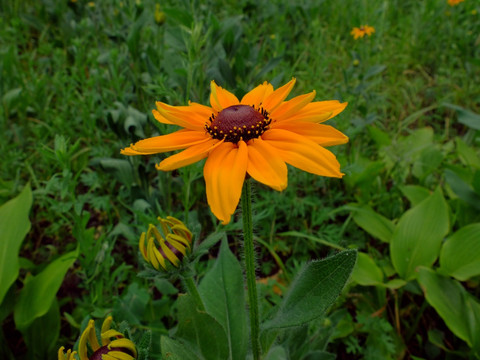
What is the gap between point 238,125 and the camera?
3.18ft

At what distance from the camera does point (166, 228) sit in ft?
3.48

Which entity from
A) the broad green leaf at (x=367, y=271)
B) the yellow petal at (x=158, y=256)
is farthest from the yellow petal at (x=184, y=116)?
the broad green leaf at (x=367, y=271)

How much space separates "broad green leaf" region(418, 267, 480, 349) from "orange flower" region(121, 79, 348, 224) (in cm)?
91

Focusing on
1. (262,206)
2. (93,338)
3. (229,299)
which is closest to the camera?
(93,338)

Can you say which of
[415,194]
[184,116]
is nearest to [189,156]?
[184,116]

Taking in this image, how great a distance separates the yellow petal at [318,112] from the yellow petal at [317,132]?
0.05 ft

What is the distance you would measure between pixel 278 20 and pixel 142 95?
68.5 inches

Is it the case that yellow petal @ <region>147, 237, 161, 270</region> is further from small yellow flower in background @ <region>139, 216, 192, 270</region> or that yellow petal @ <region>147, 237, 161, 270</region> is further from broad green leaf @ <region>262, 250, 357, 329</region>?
broad green leaf @ <region>262, 250, 357, 329</region>

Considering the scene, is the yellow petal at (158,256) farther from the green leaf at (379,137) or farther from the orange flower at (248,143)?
the green leaf at (379,137)

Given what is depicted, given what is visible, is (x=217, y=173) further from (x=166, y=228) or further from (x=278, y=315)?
(x=278, y=315)

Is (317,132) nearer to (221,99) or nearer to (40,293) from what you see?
(221,99)

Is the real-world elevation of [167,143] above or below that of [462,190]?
above

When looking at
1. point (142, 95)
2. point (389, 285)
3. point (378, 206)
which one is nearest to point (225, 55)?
point (142, 95)

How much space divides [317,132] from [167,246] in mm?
476
